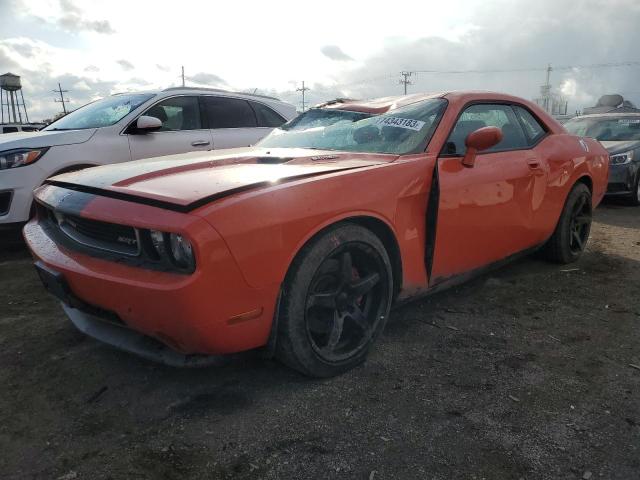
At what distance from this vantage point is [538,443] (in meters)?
1.99

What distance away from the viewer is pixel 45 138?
4.77 meters

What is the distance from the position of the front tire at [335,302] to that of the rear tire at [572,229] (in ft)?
7.45

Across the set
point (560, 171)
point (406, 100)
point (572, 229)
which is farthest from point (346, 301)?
point (572, 229)

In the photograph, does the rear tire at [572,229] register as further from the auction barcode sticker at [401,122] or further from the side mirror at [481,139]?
the auction barcode sticker at [401,122]

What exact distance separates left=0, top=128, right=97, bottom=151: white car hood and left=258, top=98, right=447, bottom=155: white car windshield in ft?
7.68

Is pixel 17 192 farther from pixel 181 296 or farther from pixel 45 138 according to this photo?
pixel 181 296

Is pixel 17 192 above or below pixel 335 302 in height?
above

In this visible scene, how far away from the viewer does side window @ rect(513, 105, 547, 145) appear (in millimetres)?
3809

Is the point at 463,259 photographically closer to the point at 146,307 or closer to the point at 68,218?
the point at 146,307

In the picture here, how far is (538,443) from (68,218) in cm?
230

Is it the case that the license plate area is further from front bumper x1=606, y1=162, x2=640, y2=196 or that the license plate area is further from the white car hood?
front bumper x1=606, y1=162, x2=640, y2=196

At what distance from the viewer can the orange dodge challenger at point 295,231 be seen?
1981 millimetres

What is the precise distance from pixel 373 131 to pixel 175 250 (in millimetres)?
1577

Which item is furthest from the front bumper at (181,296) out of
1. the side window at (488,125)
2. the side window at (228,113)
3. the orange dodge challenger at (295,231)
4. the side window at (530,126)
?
the side window at (228,113)
